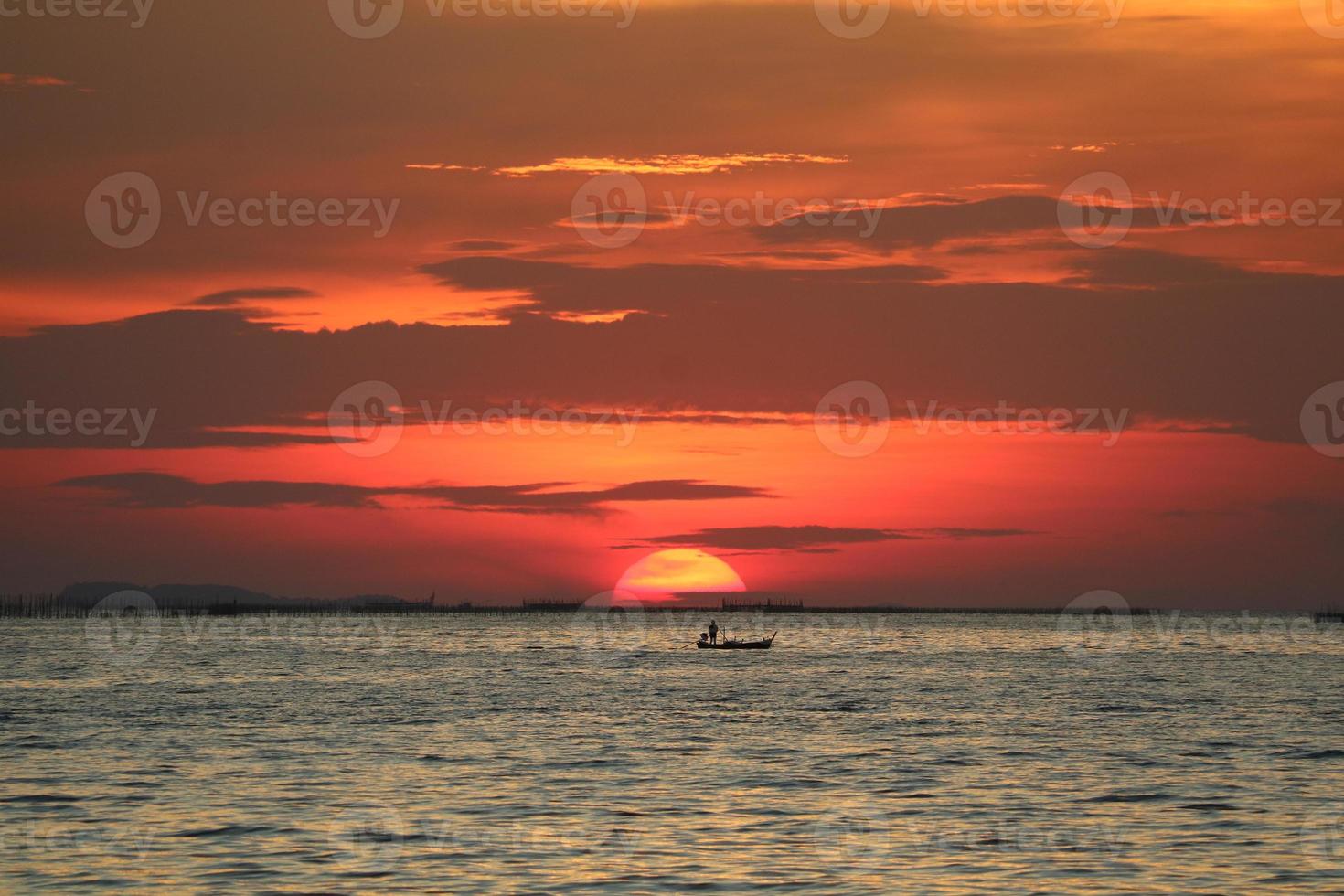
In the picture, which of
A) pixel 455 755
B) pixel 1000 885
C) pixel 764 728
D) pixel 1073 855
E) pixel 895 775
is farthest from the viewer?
pixel 764 728

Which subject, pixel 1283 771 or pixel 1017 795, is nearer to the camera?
pixel 1017 795

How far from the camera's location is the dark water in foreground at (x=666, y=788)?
107 feet

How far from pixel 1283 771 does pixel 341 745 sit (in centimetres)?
3314

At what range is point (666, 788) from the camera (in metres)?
45.1

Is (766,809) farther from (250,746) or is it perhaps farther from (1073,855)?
(250,746)

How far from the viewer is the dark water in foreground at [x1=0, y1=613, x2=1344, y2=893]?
107 feet

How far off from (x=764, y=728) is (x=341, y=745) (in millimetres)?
18046

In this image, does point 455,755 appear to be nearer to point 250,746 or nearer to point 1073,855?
point 250,746

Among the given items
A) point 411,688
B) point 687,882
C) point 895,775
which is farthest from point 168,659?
point 687,882

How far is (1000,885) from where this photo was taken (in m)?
31.2

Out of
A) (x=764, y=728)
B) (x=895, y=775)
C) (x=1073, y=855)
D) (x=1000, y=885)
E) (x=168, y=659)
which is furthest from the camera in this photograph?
(x=168, y=659)

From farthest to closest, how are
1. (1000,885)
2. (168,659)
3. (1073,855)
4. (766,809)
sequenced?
1. (168,659)
2. (766,809)
3. (1073,855)
4. (1000,885)

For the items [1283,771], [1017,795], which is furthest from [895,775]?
[1283,771]

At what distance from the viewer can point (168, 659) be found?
138 metres
